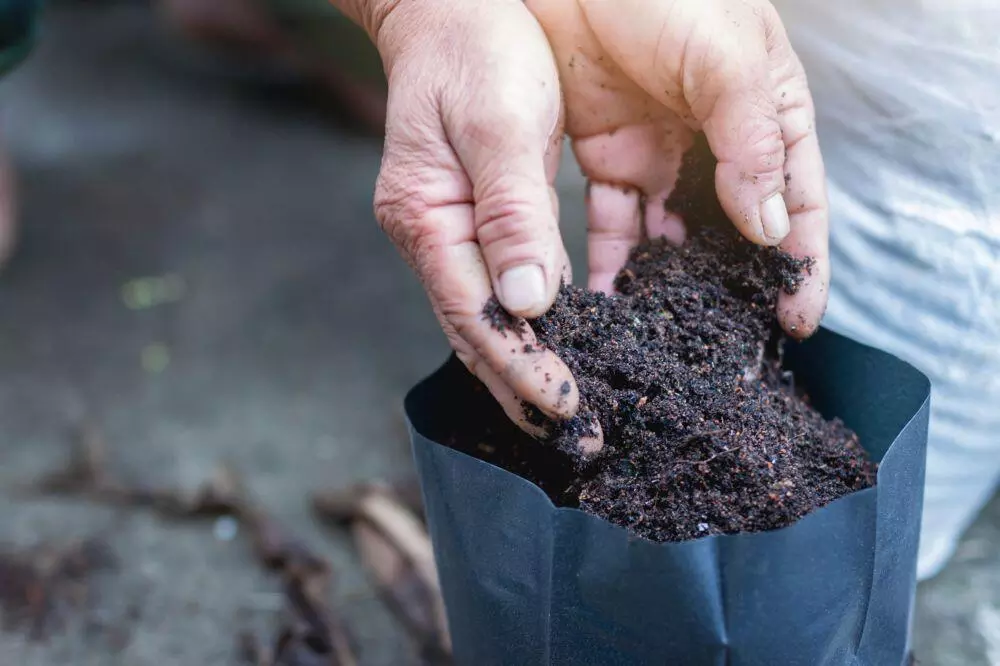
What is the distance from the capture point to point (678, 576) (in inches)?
27.2

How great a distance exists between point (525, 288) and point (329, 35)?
7.25 ft

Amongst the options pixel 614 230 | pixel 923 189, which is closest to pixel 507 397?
pixel 614 230

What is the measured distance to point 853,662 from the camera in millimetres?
811

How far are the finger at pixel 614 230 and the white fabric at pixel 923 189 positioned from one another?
311 mm

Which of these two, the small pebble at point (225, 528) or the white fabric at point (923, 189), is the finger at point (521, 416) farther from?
the small pebble at point (225, 528)

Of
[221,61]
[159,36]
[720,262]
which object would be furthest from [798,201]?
[159,36]

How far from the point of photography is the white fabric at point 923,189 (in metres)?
1.05

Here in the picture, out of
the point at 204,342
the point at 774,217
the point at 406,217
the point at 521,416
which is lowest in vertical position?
the point at 204,342

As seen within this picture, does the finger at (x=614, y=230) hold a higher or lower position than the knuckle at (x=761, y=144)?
lower

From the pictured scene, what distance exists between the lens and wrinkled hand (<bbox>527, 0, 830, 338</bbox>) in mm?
933

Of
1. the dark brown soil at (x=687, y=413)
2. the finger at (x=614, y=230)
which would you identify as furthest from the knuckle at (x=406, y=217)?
the finger at (x=614, y=230)

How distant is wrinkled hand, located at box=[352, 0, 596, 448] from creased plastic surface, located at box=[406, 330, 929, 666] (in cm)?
11

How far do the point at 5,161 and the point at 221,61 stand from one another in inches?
46.8

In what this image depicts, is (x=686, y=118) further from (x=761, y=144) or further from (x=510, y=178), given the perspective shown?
(x=510, y=178)
